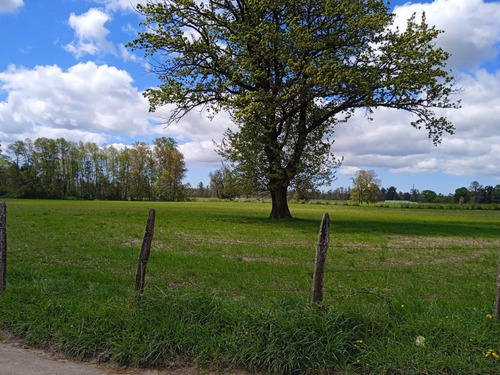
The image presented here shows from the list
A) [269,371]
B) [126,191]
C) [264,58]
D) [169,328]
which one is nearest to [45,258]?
[169,328]

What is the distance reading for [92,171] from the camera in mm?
121312

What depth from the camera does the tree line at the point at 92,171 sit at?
103 metres

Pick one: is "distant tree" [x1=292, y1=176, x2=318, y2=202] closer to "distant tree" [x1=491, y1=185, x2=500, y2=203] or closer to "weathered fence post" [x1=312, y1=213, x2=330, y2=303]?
"weathered fence post" [x1=312, y1=213, x2=330, y2=303]

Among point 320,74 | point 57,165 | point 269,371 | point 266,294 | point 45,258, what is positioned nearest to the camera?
→ point 269,371

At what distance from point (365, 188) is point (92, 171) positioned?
89007 mm

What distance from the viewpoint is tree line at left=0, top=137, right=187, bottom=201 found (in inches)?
4070

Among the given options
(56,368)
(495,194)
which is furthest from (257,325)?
(495,194)

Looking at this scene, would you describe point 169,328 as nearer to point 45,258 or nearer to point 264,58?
point 45,258

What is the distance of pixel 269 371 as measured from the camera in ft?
16.7

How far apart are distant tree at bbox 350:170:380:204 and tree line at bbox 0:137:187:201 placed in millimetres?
57798

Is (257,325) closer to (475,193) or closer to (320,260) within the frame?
(320,260)

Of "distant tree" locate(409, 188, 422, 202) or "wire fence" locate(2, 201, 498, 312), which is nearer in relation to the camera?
"wire fence" locate(2, 201, 498, 312)

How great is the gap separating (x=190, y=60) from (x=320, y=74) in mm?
10275

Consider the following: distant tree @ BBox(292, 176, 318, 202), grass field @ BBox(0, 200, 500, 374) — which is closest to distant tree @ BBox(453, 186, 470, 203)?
distant tree @ BBox(292, 176, 318, 202)
